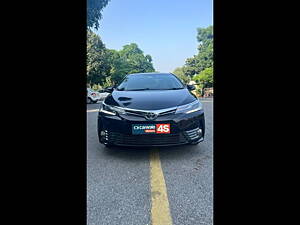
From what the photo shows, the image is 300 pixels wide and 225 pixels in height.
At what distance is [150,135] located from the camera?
234 cm

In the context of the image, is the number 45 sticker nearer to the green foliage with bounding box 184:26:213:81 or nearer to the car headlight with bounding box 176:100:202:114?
the car headlight with bounding box 176:100:202:114

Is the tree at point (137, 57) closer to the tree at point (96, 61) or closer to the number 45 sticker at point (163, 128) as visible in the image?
the tree at point (96, 61)

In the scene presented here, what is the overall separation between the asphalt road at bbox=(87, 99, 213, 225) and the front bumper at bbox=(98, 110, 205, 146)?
0.92ft

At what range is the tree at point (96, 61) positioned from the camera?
20764 mm

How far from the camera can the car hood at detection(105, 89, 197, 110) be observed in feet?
8.12

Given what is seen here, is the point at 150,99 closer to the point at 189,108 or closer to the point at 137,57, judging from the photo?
the point at 189,108

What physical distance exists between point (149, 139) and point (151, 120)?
226 millimetres

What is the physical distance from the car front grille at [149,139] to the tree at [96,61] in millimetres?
18952

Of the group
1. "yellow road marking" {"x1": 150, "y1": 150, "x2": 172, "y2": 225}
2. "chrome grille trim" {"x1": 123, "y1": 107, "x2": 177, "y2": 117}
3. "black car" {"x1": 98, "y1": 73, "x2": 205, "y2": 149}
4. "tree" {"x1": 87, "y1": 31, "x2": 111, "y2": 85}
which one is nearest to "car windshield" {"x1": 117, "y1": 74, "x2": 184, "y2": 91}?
"black car" {"x1": 98, "y1": 73, "x2": 205, "y2": 149}

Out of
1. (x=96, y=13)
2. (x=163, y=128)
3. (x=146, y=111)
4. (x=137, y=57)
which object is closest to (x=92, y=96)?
(x=96, y=13)

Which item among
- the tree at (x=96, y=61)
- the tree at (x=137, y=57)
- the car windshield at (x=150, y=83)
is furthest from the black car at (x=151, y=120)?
the tree at (x=137, y=57)
